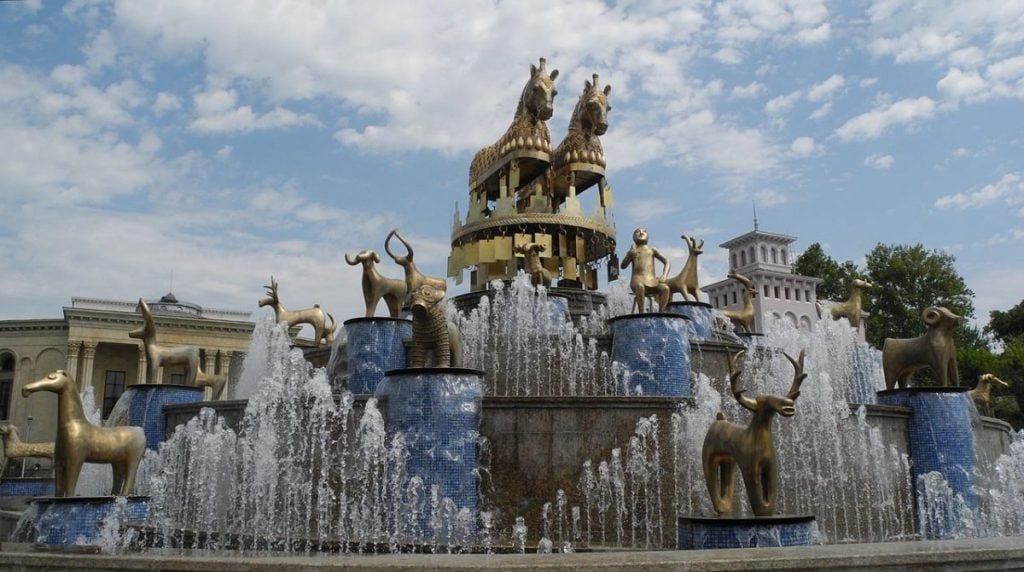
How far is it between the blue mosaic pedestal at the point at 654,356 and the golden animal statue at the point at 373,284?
220 inches

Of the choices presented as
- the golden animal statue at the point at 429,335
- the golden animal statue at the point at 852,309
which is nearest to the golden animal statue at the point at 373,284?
the golden animal statue at the point at 429,335

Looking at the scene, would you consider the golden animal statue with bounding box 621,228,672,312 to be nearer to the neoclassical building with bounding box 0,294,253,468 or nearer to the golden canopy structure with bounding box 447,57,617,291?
the golden canopy structure with bounding box 447,57,617,291

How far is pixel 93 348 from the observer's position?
2099 inches

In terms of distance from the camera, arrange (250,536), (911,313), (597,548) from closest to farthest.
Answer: (597,548) < (250,536) < (911,313)

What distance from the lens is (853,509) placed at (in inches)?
575

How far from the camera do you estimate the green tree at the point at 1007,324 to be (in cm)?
6200

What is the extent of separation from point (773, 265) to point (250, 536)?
73.9 m

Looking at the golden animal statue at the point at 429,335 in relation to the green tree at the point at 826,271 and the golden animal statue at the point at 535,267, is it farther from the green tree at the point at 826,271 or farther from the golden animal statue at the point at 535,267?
the green tree at the point at 826,271

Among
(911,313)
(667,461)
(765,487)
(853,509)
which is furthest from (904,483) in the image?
(911,313)

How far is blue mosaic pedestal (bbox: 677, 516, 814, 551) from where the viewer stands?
905 centimetres

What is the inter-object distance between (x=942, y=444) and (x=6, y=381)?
57234mm

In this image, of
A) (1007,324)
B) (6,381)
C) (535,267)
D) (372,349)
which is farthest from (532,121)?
(1007,324)

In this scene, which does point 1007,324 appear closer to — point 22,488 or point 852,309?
point 852,309

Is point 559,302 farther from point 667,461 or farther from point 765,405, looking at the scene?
point 765,405
